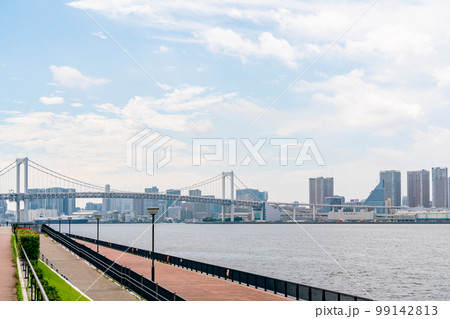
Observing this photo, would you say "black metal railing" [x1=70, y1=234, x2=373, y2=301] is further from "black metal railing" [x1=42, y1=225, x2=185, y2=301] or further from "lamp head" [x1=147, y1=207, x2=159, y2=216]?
"black metal railing" [x1=42, y1=225, x2=185, y2=301]

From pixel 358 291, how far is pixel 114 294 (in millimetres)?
21826

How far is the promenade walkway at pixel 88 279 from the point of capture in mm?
23922

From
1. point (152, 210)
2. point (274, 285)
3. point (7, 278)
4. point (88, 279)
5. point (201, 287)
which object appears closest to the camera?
point (7, 278)

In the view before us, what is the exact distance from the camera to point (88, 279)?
29.4 m

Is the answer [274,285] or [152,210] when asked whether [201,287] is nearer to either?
[274,285]

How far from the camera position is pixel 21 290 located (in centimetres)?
1884

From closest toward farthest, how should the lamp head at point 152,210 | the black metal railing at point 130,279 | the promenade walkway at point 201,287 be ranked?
the black metal railing at point 130,279 → the promenade walkway at point 201,287 → the lamp head at point 152,210

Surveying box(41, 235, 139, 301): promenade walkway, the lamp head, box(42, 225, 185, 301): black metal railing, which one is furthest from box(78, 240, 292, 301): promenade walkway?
the lamp head

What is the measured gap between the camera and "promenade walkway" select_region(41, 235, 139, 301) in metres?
23.9

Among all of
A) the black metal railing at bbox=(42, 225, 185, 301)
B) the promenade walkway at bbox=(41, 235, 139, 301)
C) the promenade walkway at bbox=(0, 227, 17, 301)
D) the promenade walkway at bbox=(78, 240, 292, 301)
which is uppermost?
the promenade walkway at bbox=(0, 227, 17, 301)

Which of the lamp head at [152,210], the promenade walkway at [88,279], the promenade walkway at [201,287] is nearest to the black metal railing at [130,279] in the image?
the promenade walkway at [88,279]

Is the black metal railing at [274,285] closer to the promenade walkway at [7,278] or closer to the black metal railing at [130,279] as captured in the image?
the black metal railing at [130,279]

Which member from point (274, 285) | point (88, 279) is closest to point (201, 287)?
point (274, 285)

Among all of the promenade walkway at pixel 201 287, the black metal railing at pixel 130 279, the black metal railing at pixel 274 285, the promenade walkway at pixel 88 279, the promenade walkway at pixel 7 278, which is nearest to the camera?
the promenade walkway at pixel 7 278
